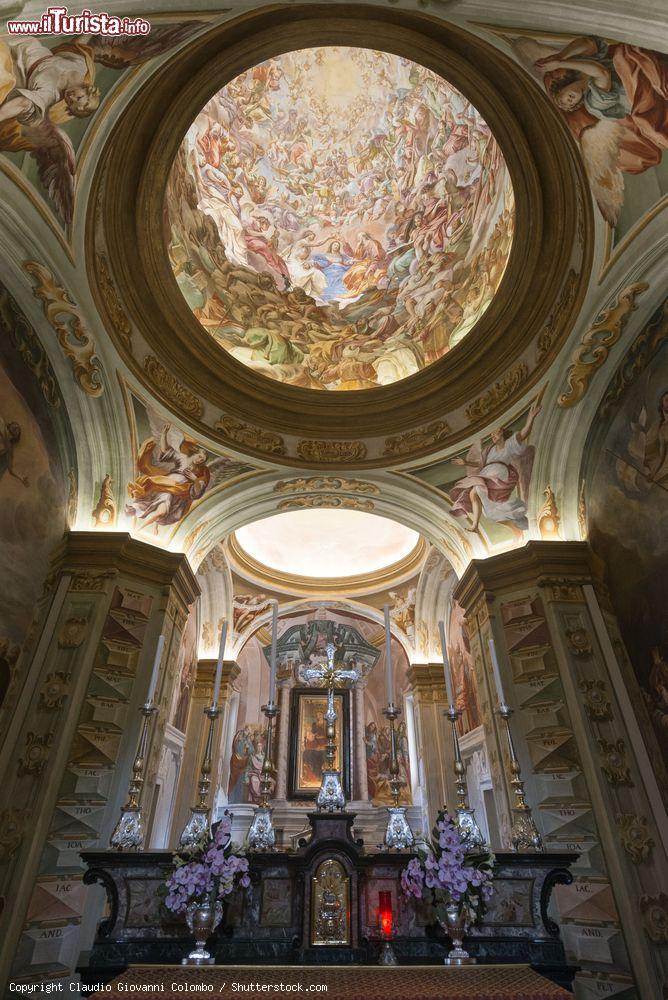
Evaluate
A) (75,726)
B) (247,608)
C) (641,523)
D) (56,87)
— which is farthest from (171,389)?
(247,608)

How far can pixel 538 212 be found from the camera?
25.8 feet

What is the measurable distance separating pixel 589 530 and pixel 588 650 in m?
1.96

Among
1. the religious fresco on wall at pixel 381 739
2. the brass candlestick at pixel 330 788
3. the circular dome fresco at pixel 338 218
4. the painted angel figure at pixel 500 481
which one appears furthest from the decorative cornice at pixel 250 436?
the religious fresco on wall at pixel 381 739

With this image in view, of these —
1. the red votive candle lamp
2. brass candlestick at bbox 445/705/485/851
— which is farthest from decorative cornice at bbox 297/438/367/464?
the red votive candle lamp

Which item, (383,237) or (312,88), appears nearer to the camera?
(312,88)

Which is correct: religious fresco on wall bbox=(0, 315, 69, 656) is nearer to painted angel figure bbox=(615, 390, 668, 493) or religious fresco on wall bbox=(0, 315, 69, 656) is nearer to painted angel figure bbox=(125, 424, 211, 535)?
painted angel figure bbox=(125, 424, 211, 535)

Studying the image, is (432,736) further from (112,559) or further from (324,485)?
(112,559)

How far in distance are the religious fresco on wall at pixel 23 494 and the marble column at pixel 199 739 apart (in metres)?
5.93

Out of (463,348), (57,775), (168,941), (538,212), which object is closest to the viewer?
(168,941)

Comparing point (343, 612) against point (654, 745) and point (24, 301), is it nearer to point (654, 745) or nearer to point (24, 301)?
point (654, 745)

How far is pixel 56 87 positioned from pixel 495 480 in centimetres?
794

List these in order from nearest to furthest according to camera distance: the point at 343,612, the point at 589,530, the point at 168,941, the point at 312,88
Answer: the point at 168,941
the point at 589,530
the point at 312,88
the point at 343,612

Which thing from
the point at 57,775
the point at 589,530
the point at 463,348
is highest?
the point at 463,348

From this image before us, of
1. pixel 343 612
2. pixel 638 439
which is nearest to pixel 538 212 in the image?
pixel 638 439
